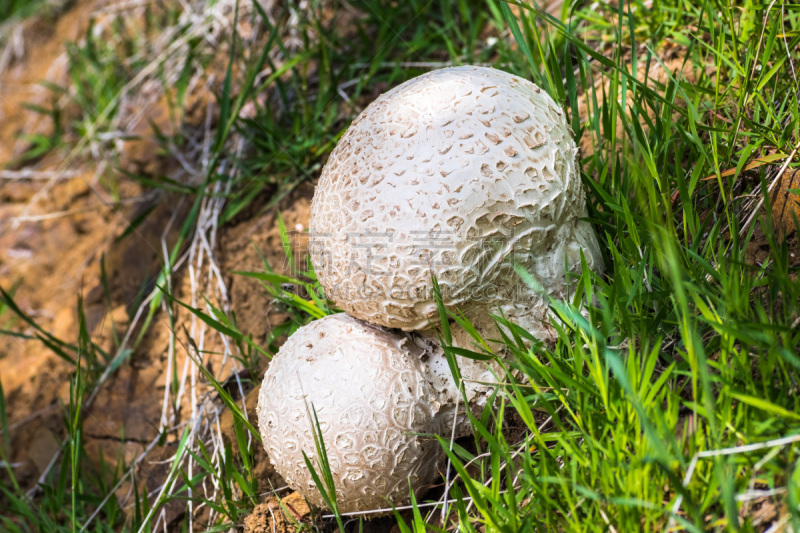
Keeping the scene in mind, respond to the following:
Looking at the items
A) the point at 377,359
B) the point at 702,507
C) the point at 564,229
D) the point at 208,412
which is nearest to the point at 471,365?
the point at 377,359

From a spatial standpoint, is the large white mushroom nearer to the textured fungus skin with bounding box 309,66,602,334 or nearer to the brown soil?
the textured fungus skin with bounding box 309,66,602,334

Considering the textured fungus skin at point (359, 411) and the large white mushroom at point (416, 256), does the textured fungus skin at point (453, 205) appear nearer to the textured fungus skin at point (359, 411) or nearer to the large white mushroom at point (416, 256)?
the large white mushroom at point (416, 256)

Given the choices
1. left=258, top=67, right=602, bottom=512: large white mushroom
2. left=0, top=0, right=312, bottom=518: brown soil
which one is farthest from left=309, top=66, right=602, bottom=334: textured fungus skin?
left=0, top=0, right=312, bottom=518: brown soil

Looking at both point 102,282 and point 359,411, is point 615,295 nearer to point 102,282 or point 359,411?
point 359,411

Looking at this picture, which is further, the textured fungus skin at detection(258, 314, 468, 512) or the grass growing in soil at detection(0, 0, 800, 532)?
the textured fungus skin at detection(258, 314, 468, 512)

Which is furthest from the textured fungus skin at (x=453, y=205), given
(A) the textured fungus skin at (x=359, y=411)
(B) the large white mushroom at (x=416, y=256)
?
(A) the textured fungus skin at (x=359, y=411)

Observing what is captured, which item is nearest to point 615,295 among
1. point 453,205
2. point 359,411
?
point 453,205
